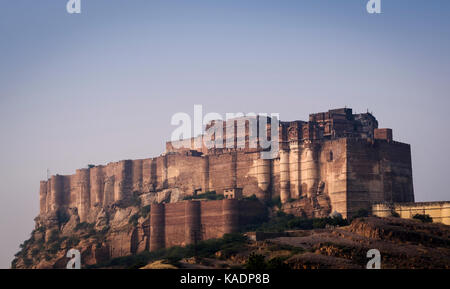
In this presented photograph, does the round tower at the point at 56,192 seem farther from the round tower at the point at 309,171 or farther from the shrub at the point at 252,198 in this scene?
the round tower at the point at 309,171

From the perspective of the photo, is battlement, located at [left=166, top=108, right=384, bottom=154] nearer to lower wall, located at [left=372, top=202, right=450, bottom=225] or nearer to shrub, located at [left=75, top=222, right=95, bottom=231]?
lower wall, located at [left=372, top=202, right=450, bottom=225]

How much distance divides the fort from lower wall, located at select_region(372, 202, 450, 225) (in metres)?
1.09

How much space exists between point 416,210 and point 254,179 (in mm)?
17476

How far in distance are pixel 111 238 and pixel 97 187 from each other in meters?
10.8

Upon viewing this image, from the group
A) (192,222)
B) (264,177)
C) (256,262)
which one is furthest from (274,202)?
(256,262)

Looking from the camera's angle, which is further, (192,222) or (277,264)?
(192,222)

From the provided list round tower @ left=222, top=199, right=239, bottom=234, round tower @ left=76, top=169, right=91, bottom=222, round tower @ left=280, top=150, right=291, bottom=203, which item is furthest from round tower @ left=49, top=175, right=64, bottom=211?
round tower @ left=280, top=150, right=291, bottom=203

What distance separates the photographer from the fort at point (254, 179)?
80688 millimetres

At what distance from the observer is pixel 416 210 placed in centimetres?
7806

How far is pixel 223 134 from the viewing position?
318ft

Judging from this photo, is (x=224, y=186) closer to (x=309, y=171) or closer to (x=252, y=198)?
(x=252, y=198)

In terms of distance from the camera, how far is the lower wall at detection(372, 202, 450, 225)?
7638 centimetres
